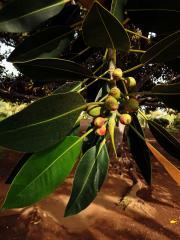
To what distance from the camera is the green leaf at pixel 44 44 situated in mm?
760

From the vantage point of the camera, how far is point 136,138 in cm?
84

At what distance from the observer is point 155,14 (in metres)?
0.68

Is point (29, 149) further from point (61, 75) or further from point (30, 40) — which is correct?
point (30, 40)

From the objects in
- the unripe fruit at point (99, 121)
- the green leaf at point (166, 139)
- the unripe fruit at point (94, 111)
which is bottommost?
the green leaf at point (166, 139)

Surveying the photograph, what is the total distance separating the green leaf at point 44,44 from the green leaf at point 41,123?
0.20 metres

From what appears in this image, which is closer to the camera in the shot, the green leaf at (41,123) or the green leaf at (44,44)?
the green leaf at (41,123)

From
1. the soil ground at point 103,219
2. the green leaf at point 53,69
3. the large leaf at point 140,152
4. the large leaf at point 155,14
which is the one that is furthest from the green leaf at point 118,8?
the soil ground at point 103,219

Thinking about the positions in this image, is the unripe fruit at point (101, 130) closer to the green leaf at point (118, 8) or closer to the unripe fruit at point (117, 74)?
the unripe fruit at point (117, 74)

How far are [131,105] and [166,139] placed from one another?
0.59 ft

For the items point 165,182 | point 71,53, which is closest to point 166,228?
point 165,182

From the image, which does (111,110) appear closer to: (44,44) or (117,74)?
(117,74)

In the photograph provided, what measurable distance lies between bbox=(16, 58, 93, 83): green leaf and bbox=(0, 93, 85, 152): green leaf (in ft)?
0.27

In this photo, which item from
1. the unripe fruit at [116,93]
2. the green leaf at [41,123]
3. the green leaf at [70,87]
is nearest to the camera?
the green leaf at [41,123]

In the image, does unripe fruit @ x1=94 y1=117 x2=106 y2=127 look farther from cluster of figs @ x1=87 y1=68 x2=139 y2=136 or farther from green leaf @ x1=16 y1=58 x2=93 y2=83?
green leaf @ x1=16 y1=58 x2=93 y2=83
